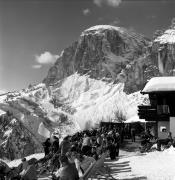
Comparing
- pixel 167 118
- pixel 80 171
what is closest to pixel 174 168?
pixel 80 171

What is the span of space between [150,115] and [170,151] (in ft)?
49.4

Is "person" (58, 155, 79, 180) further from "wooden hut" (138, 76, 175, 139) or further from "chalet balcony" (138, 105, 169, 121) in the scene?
"chalet balcony" (138, 105, 169, 121)

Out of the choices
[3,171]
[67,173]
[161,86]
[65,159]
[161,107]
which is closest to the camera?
[67,173]

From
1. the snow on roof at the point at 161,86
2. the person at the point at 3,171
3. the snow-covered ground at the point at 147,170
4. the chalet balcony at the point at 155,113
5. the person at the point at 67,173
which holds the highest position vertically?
the snow on roof at the point at 161,86

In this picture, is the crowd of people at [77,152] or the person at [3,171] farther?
the person at [3,171]

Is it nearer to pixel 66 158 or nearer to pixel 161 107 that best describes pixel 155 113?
pixel 161 107

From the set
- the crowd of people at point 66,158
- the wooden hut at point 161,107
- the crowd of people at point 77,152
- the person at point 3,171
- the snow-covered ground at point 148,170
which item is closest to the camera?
the crowd of people at point 66,158

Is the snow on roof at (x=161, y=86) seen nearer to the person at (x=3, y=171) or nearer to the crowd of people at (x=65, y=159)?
the crowd of people at (x=65, y=159)

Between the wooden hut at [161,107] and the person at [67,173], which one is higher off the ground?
the wooden hut at [161,107]

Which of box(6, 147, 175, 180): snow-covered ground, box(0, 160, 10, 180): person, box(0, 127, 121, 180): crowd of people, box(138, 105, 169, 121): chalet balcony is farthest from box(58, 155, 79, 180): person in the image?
box(138, 105, 169, 121): chalet balcony

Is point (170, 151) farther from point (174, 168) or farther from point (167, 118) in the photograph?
point (167, 118)

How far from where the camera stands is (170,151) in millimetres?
21500

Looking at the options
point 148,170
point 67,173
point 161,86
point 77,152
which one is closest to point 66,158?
point 67,173

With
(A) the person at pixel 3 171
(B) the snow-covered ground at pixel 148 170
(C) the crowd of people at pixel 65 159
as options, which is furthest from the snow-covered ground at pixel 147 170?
(A) the person at pixel 3 171
